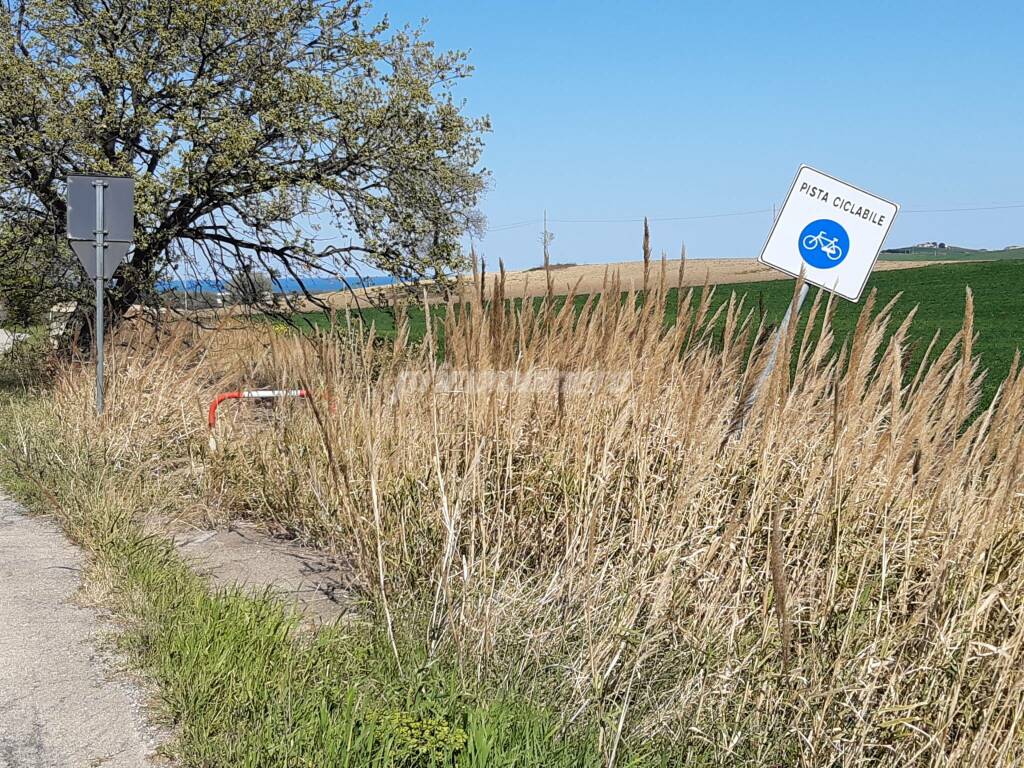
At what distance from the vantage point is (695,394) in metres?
4.05

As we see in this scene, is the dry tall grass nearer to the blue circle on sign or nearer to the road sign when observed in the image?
the blue circle on sign

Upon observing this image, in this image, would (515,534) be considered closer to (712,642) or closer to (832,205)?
(712,642)

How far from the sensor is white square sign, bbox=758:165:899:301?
5.75 m

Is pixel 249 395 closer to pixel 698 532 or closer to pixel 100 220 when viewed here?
pixel 100 220

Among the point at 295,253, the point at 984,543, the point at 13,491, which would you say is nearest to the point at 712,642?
the point at 984,543

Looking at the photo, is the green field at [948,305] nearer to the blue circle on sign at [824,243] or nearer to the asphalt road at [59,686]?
the blue circle on sign at [824,243]

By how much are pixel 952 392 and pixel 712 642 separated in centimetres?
127

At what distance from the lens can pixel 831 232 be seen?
580 cm

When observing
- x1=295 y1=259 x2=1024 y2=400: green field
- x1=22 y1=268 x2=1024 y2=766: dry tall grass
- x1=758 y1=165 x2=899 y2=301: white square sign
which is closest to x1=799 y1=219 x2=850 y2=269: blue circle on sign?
x1=758 y1=165 x2=899 y2=301: white square sign

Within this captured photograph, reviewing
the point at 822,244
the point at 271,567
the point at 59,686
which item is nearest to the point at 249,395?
the point at 271,567

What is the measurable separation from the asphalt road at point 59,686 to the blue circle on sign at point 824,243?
424 cm

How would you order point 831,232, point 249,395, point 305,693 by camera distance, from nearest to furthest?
point 305,693
point 831,232
point 249,395

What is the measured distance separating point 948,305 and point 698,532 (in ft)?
122

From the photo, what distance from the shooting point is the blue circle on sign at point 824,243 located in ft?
19.0
